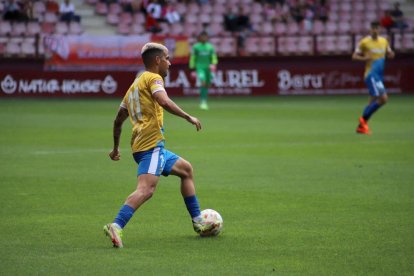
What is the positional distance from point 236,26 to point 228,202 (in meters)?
26.6

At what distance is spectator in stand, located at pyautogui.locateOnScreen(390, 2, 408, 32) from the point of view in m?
38.5

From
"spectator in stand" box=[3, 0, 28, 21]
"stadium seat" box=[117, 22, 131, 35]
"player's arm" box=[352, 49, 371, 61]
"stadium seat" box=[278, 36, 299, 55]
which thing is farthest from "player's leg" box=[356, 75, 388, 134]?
"spectator in stand" box=[3, 0, 28, 21]

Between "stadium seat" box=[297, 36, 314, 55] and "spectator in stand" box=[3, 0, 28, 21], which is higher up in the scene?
"spectator in stand" box=[3, 0, 28, 21]

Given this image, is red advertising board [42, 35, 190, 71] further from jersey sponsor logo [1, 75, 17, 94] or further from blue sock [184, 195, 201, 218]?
blue sock [184, 195, 201, 218]

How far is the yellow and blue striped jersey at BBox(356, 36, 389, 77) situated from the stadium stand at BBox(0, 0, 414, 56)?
14.5m

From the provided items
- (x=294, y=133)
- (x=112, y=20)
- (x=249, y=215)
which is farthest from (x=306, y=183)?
(x=112, y=20)

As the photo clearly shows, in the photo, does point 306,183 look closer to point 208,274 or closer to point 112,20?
point 208,274

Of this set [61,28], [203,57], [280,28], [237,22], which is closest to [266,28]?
[280,28]

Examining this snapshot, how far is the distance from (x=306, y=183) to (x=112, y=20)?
25.2m

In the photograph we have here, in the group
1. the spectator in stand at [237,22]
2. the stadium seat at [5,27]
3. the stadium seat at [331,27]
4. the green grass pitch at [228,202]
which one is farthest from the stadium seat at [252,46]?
the green grass pitch at [228,202]

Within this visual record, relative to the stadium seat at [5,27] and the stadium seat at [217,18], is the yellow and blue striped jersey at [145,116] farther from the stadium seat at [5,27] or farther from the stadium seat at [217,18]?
the stadium seat at [217,18]

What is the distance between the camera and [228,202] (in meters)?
11.3

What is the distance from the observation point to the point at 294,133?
20.9 meters

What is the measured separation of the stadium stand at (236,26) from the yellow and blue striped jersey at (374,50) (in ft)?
47.6
